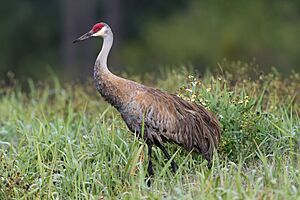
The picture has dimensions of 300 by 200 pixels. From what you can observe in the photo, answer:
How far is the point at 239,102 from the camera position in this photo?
7805 millimetres

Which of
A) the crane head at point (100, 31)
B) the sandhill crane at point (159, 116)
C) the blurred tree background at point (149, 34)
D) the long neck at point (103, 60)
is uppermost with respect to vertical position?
the crane head at point (100, 31)

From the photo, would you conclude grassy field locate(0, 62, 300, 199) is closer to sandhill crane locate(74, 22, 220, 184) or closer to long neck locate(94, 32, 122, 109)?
sandhill crane locate(74, 22, 220, 184)

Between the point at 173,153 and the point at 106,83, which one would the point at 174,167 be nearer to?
the point at 173,153

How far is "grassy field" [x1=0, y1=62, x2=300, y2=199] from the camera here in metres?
6.46

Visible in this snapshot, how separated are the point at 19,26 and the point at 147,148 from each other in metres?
17.1

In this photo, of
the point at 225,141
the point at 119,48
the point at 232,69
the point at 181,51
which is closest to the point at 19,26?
the point at 119,48

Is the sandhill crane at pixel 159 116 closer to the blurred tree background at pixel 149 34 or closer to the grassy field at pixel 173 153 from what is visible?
the grassy field at pixel 173 153

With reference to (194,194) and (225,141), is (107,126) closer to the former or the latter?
(225,141)

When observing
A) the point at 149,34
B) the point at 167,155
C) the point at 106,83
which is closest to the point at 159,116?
the point at 167,155

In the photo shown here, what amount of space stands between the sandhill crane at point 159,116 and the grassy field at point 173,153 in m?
0.12

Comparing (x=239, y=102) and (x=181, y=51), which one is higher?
(x=239, y=102)

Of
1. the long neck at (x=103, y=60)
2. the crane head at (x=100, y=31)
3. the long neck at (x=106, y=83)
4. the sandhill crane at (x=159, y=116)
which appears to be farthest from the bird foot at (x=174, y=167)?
the crane head at (x=100, y=31)

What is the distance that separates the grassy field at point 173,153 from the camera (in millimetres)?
6465

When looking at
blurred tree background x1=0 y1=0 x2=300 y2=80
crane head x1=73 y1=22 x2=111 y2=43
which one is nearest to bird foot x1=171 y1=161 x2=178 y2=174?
crane head x1=73 y1=22 x2=111 y2=43
